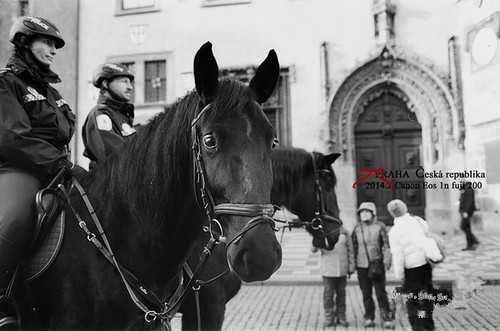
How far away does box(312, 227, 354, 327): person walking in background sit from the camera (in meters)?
6.07

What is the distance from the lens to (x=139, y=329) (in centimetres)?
205

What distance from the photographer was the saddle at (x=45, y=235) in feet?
6.55

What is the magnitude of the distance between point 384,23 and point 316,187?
1208 centimetres

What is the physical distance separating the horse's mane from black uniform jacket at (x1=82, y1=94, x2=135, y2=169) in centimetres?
77

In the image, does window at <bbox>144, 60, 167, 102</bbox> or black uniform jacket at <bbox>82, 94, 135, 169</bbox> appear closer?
black uniform jacket at <bbox>82, 94, 135, 169</bbox>

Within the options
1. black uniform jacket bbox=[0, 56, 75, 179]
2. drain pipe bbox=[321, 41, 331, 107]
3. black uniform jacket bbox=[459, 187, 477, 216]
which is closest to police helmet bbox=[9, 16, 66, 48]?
Result: black uniform jacket bbox=[0, 56, 75, 179]

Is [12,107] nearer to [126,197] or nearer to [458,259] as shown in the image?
[126,197]

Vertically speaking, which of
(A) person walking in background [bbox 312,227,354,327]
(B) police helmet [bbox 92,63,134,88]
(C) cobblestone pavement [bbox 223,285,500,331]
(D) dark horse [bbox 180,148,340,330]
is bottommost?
(C) cobblestone pavement [bbox 223,285,500,331]

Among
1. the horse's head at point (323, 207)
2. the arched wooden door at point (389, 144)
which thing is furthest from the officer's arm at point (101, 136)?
the arched wooden door at point (389, 144)

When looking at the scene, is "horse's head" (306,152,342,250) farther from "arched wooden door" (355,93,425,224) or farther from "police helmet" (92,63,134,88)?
"arched wooden door" (355,93,425,224)

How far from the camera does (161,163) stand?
200 centimetres

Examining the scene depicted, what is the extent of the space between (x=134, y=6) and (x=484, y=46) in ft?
40.1

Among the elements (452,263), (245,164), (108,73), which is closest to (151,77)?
(452,263)

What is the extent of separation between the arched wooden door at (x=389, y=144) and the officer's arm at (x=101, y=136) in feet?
43.3
